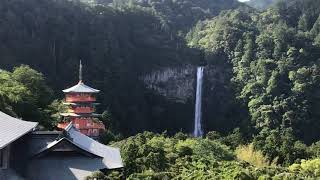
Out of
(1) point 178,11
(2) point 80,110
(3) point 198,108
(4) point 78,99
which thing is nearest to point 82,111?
(2) point 80,110

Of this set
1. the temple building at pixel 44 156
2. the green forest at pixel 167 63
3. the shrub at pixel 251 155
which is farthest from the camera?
the green forest at pixel 167 63

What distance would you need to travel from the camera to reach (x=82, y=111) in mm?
33312

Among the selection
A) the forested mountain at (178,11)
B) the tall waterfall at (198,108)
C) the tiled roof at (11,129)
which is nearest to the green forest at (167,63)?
the tall waterfall at (198,108)

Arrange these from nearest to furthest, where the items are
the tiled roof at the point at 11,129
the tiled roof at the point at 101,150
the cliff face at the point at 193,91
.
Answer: the tiled roof at the point at 11,129 → the tiled roof at the point at 101,150 → the cliff face at the point at 193,91

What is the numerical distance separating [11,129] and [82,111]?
1769 cm

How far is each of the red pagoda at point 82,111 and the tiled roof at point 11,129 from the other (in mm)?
16062

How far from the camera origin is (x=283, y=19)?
80875 mm

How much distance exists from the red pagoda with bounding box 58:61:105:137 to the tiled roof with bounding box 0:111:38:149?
1606 centimetres

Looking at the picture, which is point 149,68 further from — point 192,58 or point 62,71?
point 62,71

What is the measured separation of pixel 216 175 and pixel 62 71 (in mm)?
41384

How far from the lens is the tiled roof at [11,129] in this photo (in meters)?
14.5

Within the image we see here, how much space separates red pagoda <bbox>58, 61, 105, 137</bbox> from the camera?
32844 mm

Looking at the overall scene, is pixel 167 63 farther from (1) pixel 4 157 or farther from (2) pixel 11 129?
(1) pixel 4 157

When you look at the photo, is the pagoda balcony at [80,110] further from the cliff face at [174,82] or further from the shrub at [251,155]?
the cliff face at [174,82]
